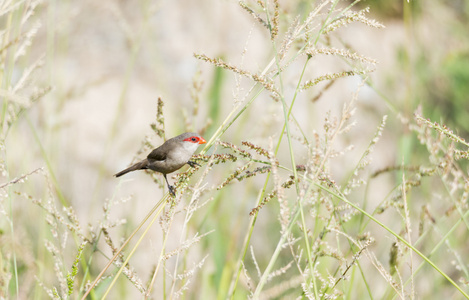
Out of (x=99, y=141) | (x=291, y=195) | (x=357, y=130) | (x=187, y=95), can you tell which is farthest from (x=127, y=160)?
(x=357, y=130)

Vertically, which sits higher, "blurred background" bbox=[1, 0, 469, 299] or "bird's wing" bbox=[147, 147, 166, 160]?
"blurred background" bbox=[1, 0, 469, 299]

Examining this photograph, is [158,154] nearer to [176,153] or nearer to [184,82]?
[176,153]

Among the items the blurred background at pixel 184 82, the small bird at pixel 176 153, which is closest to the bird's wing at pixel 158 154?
the small bird at pixel 176 153

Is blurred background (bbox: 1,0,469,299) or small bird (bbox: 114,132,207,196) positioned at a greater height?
blurred background (bbox: 1,0,469,299)

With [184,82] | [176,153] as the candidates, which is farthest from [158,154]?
[184,82]

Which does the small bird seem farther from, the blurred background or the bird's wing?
the blurred background

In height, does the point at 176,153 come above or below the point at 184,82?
below

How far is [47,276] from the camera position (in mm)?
3041

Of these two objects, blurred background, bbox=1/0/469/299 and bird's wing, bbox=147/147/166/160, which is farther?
blurred background, bbox=1/0/469/299

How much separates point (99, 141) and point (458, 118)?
122 inches

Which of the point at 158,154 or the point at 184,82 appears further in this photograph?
the point at 184,82

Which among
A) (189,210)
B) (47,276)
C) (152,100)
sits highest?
(152,100)

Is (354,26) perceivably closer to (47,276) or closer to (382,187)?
(382,187)

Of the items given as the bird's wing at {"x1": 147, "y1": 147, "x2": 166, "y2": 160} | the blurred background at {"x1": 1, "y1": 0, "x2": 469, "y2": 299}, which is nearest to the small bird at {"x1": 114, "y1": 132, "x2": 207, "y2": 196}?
the bird's wing at {"x1": 147, "y1": 147, "x2": 166, "y2": 160}
